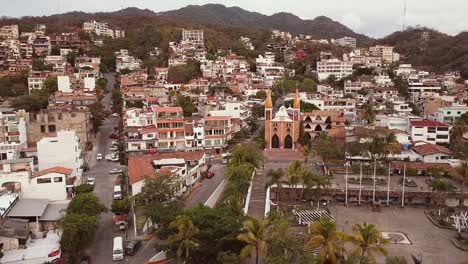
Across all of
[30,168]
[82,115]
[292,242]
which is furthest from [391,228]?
[82,115]

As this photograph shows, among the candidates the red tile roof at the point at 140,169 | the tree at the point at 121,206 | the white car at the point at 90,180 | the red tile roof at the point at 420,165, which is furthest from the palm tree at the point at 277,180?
the white car at the point at 90,180

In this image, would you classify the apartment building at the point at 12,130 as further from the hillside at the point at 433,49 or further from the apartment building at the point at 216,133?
the hillside at the point at 433,49

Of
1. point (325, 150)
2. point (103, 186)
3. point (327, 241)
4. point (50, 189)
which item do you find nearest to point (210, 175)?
point (103, 186)

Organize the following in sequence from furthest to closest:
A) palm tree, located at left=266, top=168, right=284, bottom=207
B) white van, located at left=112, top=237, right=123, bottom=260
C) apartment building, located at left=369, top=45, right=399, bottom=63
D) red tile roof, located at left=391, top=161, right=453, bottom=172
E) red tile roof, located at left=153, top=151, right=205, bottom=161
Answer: apartment building, located at left=369, top=45, right=399, bottom=63
red tile roof, located at left=391, top=161, right=453, bottom=172
red tile roof, located at left=153, top=151, right=205, bottom=161
palm tree, located at left=266, top=168, right=284, bottom=207
white van, located at left=112, top=237, right=123, bottom=260

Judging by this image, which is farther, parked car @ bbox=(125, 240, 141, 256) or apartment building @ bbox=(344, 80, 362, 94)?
apartment building @ bbox=(344, 80, 362, 94)

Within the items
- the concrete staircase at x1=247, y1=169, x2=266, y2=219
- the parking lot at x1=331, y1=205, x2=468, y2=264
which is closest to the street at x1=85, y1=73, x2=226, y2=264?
the concrete staircase at x1=247, y1=169, x2=266, y2=219

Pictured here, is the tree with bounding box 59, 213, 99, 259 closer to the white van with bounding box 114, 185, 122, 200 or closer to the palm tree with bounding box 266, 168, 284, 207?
the white van with bounding box 114, 185, 122, 200

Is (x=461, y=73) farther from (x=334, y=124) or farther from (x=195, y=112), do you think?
(x=195, y=112)
